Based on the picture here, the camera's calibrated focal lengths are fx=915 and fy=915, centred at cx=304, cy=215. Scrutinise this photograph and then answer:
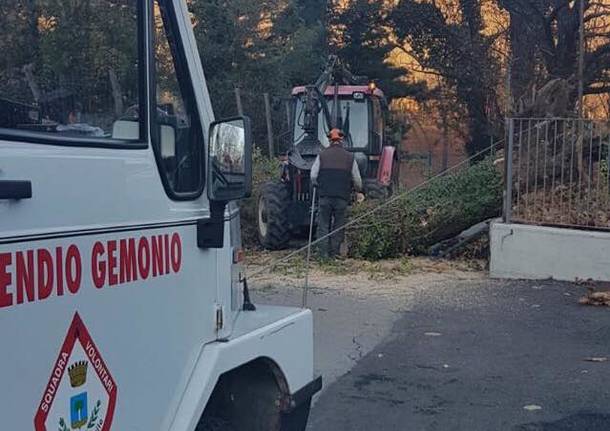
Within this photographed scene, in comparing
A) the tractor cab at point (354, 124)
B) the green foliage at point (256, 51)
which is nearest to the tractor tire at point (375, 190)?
the tractor cab at point (354, 124)

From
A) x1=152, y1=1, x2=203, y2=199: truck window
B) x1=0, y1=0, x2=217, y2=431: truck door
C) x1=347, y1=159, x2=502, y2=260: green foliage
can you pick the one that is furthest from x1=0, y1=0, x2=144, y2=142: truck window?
x1=347, y1=159, x2=502, y2=260: green foliage

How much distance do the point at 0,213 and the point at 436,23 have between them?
27.1m

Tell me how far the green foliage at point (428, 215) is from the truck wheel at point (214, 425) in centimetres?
925

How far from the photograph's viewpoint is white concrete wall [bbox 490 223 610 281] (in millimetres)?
11326

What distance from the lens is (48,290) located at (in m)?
2.45

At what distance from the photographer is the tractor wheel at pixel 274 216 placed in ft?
45.6

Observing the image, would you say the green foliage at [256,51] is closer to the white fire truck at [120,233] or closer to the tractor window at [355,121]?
the tractor window at [355,121]

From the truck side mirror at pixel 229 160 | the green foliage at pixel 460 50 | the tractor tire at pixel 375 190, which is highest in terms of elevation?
the green foliage at pixel 460 50

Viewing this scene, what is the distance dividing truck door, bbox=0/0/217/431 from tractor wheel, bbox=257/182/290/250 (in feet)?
34.5

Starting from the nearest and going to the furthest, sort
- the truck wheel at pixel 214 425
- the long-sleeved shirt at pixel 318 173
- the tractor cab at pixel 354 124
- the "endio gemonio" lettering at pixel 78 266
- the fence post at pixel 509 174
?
1. the "endio gemonio" lettering at pixel 78 266
2. the truck wheel at pixel 214 425
3. the fence post at pixel 509 174
4. the long-sleeved shirt at pixel 318 173
5. the tractor cab at pixel 354 124

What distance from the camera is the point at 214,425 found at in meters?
3.53

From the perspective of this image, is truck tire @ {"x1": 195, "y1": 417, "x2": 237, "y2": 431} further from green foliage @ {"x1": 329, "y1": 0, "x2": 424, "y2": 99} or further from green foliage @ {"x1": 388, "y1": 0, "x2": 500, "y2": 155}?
green foliage @ {"x1": 329, "y1": 0, "x2": 424, "y2": 99}

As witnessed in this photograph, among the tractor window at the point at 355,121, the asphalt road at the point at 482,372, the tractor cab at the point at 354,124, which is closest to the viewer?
the asphalt road at the point at 482,372

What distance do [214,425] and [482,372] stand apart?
4407 millimetres
